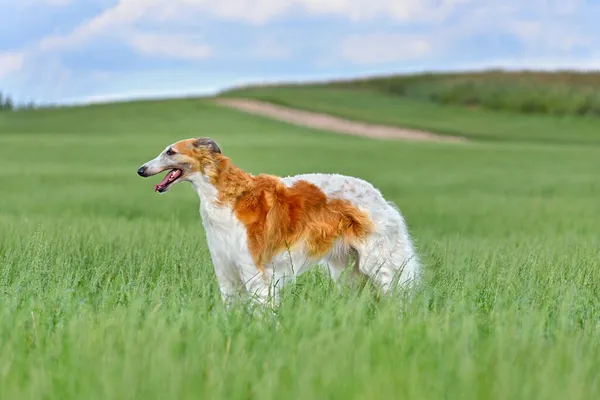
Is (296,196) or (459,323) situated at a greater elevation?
(296,196)

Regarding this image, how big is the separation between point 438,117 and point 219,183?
33.7 metres

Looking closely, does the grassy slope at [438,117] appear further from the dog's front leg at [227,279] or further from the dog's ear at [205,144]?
the dog's ear at [205,144]

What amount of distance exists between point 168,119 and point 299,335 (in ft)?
100

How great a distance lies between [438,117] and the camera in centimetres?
3878

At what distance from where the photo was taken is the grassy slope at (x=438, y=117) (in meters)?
35.2

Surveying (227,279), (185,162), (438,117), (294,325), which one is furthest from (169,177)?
(438,117)

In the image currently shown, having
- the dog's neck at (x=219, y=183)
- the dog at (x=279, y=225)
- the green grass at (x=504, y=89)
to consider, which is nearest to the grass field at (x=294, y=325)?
the dog at (x=279, y=225)

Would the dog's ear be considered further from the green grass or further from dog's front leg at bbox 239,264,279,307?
the green grass

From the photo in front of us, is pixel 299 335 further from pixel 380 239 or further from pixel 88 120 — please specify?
pixel 88 120

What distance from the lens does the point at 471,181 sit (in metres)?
21.3

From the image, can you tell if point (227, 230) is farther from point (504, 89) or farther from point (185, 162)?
point (504, 89)

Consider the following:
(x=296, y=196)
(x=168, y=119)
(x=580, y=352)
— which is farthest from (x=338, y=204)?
(x=168, y=119)

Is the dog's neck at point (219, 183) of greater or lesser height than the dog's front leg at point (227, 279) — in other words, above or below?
above

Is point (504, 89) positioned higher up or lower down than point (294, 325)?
higher up
